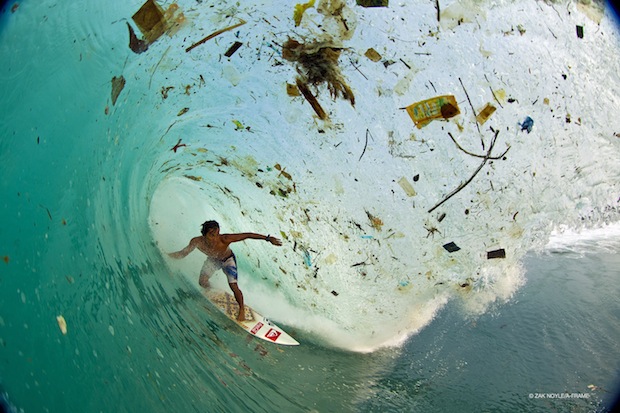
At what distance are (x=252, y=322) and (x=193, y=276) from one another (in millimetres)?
228

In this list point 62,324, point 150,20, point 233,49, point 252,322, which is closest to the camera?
point 62,324

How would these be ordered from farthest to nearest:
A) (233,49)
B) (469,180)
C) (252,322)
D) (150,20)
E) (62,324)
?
(252,322), (469,180), (233,49), (150,20), (62,324)

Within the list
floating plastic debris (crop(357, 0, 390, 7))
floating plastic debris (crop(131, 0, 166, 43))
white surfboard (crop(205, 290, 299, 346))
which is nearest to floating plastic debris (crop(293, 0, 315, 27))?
floating plastic debris (crop(357, 0, 390, 7))

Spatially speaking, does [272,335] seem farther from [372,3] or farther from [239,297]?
[372,3]

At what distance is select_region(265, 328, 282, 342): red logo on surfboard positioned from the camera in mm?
1335

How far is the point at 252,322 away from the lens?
135 cm

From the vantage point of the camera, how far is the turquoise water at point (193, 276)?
0.89m

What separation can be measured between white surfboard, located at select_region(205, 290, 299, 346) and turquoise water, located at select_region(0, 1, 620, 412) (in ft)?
0.10

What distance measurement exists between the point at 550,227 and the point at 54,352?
4.11ft

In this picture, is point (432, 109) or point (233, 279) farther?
point (233, 279)

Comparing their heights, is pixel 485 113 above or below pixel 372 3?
below

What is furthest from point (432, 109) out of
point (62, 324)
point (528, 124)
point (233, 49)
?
point (62, 324)

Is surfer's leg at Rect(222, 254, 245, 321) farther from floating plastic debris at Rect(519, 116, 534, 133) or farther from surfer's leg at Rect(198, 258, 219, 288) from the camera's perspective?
floating plastic debris at Rect(519, 116, 534, 133)

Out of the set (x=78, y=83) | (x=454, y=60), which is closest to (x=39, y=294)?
(x=78, y=83)
